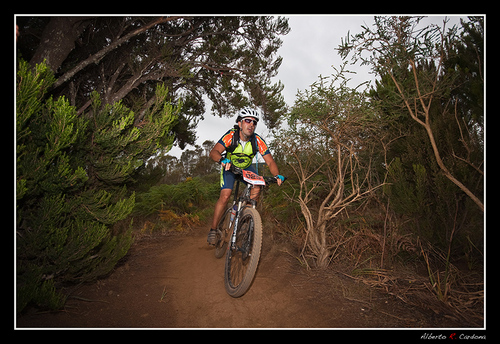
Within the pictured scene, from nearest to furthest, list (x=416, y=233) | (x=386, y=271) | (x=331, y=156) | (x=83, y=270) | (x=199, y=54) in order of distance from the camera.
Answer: (x=83, y=270) < (x=386, y=271) < (x=416, y=233) < (x=331, y=156) < (x=199, y=54)

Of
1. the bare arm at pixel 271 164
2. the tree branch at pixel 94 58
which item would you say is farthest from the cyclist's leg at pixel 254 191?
the tree branch at pixel 94 58

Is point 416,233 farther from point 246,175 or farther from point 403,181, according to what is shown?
point 246,175

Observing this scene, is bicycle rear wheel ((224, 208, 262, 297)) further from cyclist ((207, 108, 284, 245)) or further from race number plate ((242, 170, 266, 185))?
cyclist ((207, 108, 284, 245))

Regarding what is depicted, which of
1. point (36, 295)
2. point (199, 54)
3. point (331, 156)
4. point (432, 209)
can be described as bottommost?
point (36, 295)

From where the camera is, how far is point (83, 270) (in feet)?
10.6

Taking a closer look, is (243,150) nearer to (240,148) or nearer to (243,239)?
(240,148)

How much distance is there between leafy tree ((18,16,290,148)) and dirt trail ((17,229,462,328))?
9.57ft

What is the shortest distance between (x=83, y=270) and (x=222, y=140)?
2.59 meters

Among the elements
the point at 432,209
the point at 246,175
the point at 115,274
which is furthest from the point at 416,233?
the point at 115,274

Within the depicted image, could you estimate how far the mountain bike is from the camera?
303 cm

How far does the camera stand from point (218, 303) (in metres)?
3.14

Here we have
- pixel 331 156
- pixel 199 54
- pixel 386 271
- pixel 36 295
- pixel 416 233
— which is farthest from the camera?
pixel 199 54

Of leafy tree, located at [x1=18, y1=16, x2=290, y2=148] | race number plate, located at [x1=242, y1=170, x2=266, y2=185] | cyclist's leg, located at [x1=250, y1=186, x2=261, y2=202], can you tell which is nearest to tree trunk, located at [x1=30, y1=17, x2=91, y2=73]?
leafy tree, located at [x1=18, y1=16, x2=290, y2=148]

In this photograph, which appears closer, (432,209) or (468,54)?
(432,209)
